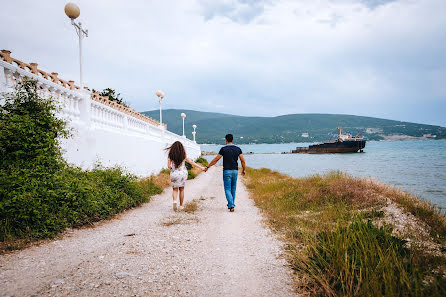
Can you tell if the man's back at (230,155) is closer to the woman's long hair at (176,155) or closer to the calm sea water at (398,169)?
the woman's long hair at (176,155)

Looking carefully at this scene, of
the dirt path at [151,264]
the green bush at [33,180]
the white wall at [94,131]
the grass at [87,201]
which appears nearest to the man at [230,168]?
the dirt path at [151,264]

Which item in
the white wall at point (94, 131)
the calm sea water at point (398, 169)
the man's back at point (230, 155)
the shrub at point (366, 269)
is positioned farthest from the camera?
the calm sea water at point (398, 169)

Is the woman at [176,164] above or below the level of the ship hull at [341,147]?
above

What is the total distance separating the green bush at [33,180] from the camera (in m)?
4.14

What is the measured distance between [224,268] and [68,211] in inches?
133

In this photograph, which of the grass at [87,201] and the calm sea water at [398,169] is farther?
the calm sea water at [398,169]

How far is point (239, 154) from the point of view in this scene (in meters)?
7.60

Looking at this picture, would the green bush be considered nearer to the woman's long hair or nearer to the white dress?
the white dress

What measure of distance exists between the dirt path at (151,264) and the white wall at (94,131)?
2.28 metres

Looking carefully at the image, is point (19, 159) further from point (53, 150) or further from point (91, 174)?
point (91, 174)

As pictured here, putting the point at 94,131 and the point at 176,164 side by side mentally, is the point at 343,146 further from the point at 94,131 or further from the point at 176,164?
the point at 94,131

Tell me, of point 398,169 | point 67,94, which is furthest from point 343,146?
point 67,94

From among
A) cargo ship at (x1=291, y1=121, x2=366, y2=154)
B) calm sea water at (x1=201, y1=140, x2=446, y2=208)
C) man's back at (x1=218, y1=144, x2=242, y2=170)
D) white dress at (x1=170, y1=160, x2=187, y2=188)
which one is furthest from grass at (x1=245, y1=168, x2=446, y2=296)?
cargo ship at (x1=291, y1=121, x2=366, y2=154)

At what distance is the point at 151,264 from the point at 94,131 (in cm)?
612
